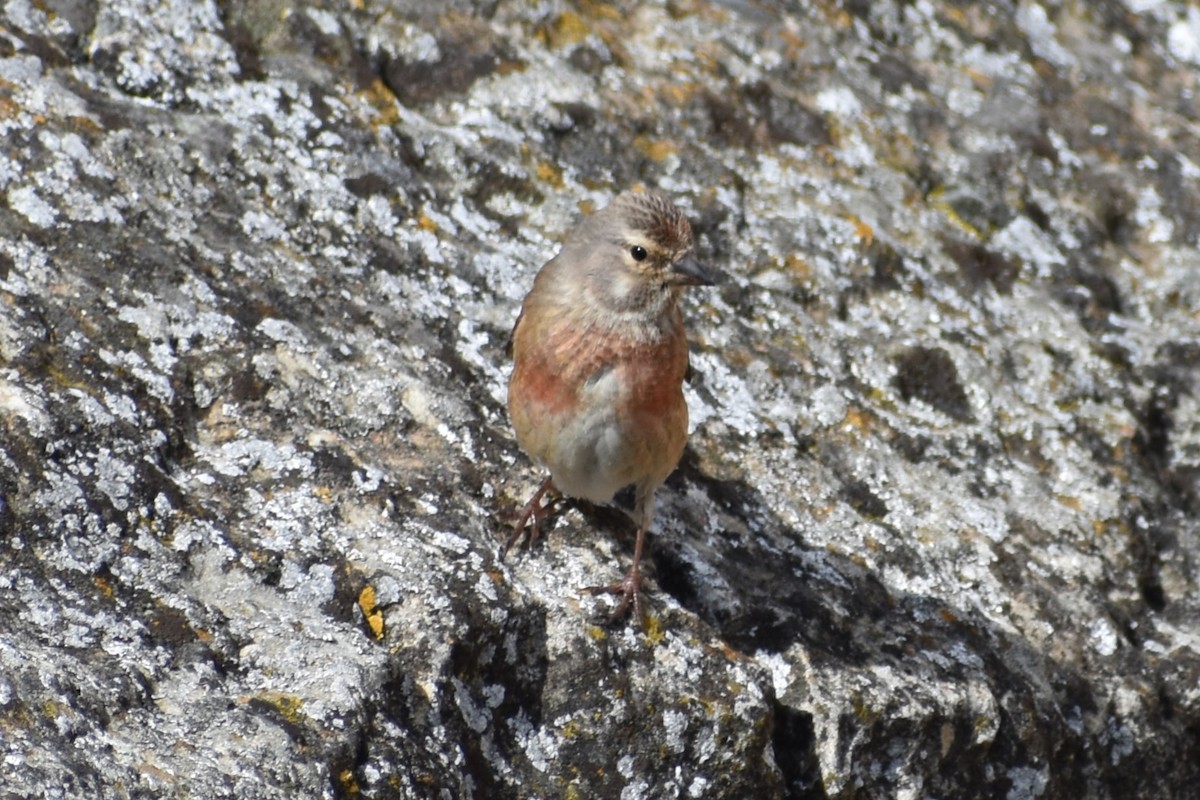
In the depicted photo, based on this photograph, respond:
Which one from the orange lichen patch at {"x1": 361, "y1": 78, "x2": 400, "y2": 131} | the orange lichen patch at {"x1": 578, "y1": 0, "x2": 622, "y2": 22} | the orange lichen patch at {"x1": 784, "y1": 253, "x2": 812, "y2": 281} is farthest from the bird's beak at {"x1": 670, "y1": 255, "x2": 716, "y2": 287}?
the orange lichen patch at {"x1": 578, "y1": 0, "x2": 622, "y2": 22}

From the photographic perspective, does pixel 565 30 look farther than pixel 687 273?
Yes

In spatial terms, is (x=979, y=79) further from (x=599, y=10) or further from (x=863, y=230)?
(x=599, y=10)

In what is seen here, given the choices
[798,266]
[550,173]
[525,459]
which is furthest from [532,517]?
[798,266]

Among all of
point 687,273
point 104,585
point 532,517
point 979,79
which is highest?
point 979,79

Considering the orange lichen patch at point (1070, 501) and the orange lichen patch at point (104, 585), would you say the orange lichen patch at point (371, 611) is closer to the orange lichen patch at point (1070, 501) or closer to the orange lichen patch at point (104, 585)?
the orange lichen patch at point (104, 585)

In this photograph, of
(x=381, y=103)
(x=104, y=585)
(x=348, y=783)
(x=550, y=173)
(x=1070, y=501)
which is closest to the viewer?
(x=348, y=783)

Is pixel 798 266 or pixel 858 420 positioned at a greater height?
pixel 798 266

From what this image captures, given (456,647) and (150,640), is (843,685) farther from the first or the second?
(150,640)

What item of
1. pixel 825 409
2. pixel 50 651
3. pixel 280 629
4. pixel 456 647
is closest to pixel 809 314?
pixel 825 409
